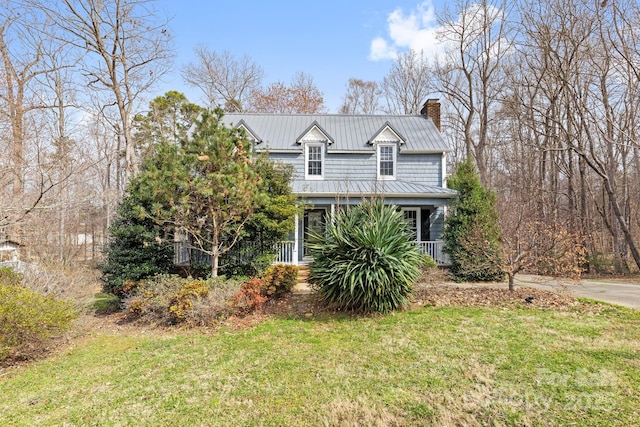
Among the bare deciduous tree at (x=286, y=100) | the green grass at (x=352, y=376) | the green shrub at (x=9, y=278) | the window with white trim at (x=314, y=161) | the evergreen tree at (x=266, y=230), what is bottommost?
the green grass at (x=352, y=376)

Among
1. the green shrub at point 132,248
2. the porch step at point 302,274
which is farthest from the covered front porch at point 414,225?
the green shrub at point 132,248

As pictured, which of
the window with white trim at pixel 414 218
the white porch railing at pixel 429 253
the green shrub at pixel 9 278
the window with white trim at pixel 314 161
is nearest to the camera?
the green shrub at pixel 9 278

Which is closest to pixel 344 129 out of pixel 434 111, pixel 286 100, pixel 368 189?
pixel 368 189

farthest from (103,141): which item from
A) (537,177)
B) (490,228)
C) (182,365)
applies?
(537,177)

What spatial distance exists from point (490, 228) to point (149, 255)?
11359mm

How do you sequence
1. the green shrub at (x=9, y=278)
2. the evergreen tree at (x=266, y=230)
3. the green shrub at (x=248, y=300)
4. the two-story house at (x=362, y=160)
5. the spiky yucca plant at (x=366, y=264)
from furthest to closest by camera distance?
the two-story house at (x=362, y=160) < the evergreen tree at (x=266, y=230) < the green shrub at (x=248, y=300) < the green shrub at (x=9, y=278) < the spiky yucca plant at (x=366, y=264)

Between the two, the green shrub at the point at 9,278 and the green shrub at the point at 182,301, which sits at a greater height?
the green shrub at the point at 9,278

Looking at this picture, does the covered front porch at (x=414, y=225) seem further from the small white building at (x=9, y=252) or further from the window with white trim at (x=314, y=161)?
the small white building at (x=9, y=252)

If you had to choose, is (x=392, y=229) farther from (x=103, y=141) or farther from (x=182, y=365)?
(x=103, y=141)

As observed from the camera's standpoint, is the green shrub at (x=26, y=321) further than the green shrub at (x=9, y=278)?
No

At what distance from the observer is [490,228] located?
11867 mm

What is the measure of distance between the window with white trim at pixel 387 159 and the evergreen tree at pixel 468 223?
3435mm

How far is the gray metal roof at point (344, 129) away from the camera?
15.5 m

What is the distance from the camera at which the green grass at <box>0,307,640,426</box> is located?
146 inches
